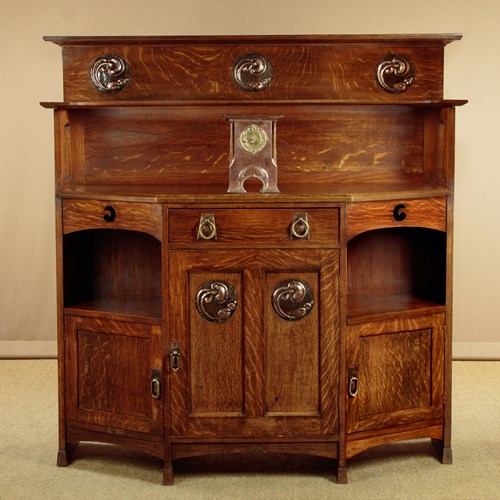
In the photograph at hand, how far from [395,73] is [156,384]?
1351mm

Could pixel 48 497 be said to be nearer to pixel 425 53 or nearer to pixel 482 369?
pixel 425 53

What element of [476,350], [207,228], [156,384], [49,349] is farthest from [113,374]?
[476,350]

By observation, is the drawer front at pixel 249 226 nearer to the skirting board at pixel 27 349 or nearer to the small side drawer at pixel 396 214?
the small side drawer at pixel 396 214

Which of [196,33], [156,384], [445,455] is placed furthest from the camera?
[196,33]

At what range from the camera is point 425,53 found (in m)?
3.65

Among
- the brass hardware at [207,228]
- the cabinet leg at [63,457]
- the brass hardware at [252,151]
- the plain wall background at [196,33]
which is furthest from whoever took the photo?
the plain wall background at [196,33]

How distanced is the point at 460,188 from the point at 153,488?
2.41 meters

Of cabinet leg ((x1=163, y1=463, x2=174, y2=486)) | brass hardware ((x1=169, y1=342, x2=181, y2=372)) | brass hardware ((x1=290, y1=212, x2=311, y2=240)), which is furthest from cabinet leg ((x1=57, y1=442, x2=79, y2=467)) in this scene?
brass hardware ((x1=290, y1=212, x2=311, y2=240))

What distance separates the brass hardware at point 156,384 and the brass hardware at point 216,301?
0.82 feet

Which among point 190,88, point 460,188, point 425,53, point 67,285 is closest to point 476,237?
point 460,188

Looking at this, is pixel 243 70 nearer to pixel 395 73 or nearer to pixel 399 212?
pixel 395 73

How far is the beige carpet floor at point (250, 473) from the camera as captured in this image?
3.31 metres

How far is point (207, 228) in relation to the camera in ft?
10.7

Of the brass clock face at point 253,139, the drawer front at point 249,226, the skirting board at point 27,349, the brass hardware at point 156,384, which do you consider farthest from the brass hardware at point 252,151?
the skirting board at point 27,349
